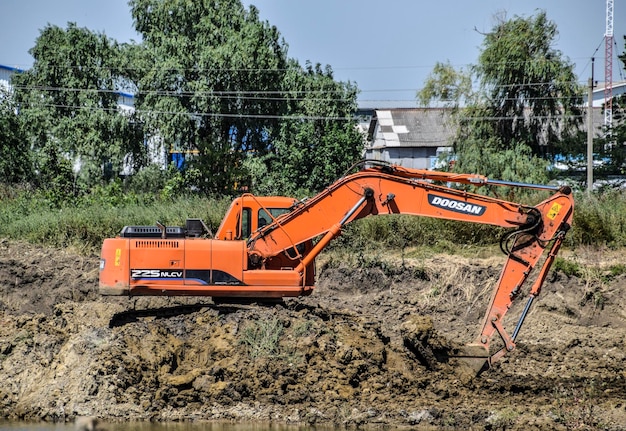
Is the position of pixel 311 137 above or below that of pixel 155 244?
above

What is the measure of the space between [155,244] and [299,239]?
2.28m

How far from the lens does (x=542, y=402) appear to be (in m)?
11.9

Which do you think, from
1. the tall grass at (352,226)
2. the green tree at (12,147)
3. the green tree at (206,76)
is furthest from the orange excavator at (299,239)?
the green tree at (12,147)

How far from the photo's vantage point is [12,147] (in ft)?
123

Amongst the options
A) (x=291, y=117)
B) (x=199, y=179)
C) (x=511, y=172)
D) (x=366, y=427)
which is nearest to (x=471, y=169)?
(x=511, y=172)

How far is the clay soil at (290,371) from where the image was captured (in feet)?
38.5

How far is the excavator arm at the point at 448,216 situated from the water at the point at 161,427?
3261mm

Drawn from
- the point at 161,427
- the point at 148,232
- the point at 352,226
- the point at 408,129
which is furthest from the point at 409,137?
the point at 161,427

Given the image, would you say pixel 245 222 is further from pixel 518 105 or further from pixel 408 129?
pixel 408 129

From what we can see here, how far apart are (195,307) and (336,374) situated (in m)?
3.47

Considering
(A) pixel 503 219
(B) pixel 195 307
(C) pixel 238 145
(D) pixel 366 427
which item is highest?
(C) pixel 238 145

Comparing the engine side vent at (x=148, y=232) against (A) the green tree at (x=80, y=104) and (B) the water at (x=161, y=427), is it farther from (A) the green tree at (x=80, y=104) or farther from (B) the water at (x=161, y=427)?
(A) the green tree at (x=80, y=104)

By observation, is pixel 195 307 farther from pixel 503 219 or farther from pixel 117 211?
pixel 117 211

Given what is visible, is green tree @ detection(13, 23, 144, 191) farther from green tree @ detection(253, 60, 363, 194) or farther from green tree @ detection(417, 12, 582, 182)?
green tree @ detection(417, 12, 582, 182)
